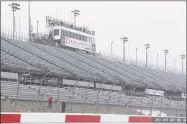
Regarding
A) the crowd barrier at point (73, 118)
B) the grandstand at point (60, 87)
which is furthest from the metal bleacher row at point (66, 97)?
the crowd barrier at point (73, 118)

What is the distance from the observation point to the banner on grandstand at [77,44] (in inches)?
1494

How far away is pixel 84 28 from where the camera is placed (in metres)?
41.8

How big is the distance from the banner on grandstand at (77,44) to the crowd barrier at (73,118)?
21.4 meters

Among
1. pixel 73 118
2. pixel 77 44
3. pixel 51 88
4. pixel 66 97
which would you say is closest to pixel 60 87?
pixel 51 88

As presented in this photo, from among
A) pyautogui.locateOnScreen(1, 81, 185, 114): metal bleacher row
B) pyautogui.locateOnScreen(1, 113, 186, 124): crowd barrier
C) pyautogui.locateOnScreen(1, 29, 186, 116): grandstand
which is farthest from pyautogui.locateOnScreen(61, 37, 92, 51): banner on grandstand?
pyautogui.locateOnScreen(1, 113, 186, 124): crowd barrier

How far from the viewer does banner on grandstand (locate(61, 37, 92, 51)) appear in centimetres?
3794

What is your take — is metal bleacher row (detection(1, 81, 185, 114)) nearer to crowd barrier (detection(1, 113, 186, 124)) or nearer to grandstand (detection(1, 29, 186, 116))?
grandstand (detection(1, 29, 186, 116))

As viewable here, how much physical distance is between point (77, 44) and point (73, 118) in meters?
26.6

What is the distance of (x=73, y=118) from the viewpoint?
12.9 m

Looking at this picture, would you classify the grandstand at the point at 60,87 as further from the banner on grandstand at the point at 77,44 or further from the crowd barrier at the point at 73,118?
the banner on grandstand at the point at 77,44

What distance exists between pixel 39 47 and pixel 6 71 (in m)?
10.4

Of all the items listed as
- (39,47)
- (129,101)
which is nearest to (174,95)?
(129,101)

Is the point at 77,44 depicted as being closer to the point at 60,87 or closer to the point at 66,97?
the point at 60,87

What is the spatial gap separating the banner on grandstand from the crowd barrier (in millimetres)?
21414
